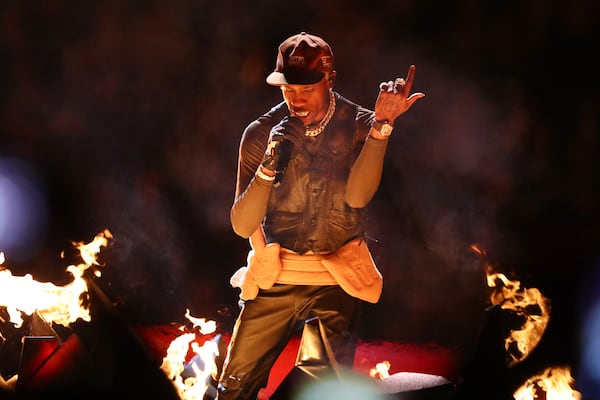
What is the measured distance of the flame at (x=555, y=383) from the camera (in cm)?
525

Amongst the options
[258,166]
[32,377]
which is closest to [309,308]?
[258,166]

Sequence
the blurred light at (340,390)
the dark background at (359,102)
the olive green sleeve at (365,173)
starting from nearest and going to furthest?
the blurred light at (340,390) → the olive green sleeve at (365,173) → the dark background at (359,102)

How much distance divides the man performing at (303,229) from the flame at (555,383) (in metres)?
1.35

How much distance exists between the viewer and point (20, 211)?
7418 millimetres

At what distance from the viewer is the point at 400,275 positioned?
22.4 ft

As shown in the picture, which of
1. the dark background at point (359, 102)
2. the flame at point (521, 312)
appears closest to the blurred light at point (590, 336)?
the dark background at point (359, 102)

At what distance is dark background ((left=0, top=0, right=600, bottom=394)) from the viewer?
637 centimetres

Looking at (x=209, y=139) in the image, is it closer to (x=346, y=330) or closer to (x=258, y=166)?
(x=258, y=166)

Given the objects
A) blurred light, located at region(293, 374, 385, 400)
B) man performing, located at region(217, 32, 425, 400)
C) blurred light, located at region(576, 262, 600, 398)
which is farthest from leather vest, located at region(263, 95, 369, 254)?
blurred light, located at region(576, 262, 600, 398)

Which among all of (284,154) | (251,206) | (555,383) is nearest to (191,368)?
(251,206)

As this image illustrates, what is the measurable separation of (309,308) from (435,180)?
2.20m

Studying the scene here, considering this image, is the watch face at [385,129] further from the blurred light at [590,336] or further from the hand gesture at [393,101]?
the blurred light at [590,336]

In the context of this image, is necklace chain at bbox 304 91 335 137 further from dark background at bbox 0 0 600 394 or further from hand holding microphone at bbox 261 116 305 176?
dark background at bbox 0 0 600 394

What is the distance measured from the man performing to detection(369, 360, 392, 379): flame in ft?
3.52
